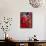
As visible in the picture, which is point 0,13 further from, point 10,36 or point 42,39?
point 42,39

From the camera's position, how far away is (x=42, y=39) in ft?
14.6

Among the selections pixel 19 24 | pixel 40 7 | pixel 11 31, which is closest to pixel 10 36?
pixel 11 31

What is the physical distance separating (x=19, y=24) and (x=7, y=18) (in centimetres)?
41

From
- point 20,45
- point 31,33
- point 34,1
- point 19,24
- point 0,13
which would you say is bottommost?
point 20,45

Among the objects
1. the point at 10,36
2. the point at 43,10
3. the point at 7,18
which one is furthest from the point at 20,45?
the point at 43,10

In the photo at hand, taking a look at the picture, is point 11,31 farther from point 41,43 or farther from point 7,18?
point 41,43

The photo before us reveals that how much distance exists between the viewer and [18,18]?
4.46 metres

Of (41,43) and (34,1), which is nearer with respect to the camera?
(41,43)

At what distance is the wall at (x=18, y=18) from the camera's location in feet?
14.6

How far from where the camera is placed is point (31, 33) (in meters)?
4.46

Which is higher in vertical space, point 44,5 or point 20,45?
point 44,5

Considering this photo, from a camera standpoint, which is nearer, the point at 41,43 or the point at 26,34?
the point at 41,43

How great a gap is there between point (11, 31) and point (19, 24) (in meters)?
0.32

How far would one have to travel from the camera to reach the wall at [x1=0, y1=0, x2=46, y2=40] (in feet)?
14.6
